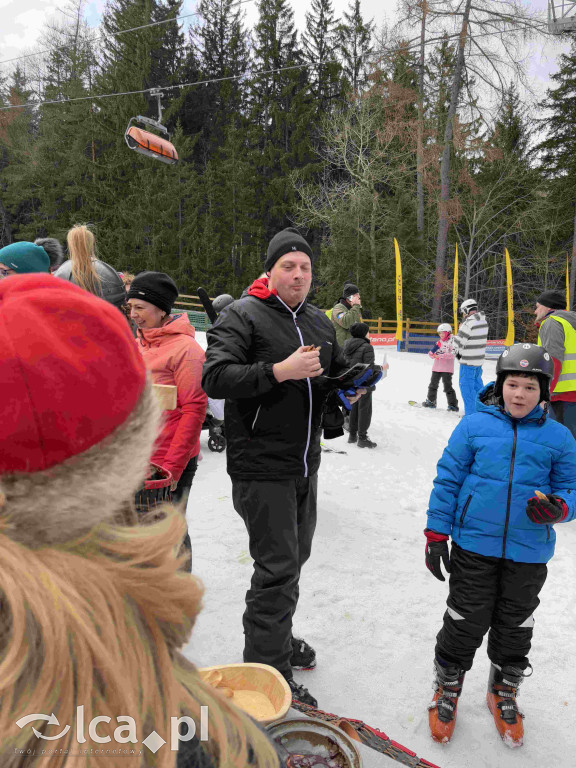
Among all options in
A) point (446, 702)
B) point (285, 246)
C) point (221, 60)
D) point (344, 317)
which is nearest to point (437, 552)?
point (446, 702)

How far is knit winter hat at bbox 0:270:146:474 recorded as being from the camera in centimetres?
51

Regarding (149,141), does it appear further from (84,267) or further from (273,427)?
(273,427)

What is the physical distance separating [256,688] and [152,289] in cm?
192

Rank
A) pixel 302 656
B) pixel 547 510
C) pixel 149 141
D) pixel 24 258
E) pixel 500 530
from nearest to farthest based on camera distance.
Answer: pixel 547 510 < pixel 500 530 < pixel 302 656 < pixel 24 258 < pixel 149 141

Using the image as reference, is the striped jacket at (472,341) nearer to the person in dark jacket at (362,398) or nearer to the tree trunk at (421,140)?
the person in dark jacket at (362,398)

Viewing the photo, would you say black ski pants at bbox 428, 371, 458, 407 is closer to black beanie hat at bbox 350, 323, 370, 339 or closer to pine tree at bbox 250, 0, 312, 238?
black beanie hat at bbox 350, 323, 370, 339

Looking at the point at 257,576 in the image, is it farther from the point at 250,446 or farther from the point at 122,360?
the point at 122,360

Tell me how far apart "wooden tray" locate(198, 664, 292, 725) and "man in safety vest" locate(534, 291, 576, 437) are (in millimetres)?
3819

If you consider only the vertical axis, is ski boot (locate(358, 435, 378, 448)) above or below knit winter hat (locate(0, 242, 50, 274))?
below

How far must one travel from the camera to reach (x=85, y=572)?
0.50 metres

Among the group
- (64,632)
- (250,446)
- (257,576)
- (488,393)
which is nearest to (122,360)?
(64,632)

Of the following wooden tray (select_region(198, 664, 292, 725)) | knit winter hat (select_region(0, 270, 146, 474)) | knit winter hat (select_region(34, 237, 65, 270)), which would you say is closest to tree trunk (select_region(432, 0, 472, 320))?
knit winter hat (select_region(34, 237, 65, 270))

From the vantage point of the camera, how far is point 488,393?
2.50 m

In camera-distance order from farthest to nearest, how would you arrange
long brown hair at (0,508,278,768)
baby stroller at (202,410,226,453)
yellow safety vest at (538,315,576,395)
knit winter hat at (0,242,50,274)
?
baby stroller at (202,410,226,453) → yellow safety vest at (538,315,576,395) → knit winter hat at (0,242,50,274) → long brown hair at (0,508,278,768)
